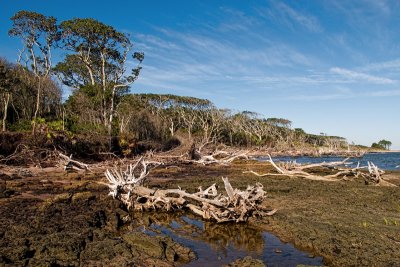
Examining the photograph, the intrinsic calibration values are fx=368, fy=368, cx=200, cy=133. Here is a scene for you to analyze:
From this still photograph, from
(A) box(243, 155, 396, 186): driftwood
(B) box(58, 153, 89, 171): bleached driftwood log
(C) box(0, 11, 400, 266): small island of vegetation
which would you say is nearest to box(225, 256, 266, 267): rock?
(C) box(0, 11, 400, 266): small island of vegetation

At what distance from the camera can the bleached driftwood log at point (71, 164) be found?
66.9ft

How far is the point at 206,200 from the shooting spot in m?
10.3

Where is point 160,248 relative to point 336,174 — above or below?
below

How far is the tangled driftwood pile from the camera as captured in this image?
9.78 m

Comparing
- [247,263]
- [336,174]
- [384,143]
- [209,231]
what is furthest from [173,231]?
[384,143]

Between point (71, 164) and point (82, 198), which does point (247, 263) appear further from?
point (71, 164)

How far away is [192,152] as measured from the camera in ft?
97.6

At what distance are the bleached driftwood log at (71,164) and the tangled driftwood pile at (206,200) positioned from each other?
28.9 ft

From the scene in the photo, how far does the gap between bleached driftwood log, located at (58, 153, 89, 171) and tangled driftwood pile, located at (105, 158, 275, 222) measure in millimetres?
8822

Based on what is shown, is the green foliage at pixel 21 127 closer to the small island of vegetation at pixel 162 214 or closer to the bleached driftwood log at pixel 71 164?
the small island of vegetation at pixel 162 214

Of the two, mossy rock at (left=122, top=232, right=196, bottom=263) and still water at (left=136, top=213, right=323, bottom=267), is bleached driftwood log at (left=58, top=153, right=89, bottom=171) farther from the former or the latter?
mossy rock at (left=122, top=232, right=196, bottom=263)

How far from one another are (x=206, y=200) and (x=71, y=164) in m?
13.4

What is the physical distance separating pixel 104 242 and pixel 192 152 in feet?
74.1

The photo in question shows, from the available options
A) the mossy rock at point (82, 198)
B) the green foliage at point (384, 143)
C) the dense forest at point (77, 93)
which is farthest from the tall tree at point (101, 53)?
the green foliage at point (384, 143)
